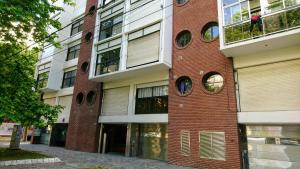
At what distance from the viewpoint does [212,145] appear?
11.9 meters

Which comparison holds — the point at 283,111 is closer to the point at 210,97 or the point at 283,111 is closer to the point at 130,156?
the point at 210,97

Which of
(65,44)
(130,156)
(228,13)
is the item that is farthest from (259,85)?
(65,44)

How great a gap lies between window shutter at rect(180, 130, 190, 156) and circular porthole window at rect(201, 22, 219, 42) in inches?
217

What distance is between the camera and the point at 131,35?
16.6 m

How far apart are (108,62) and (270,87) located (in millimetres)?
11271

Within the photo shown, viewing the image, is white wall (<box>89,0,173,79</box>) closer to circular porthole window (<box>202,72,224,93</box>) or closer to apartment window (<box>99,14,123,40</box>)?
apartment window (<box>99,14,123,40</box>)

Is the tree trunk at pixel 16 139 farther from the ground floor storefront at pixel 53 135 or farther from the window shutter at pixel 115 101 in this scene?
the window shutter at pixel 115 101

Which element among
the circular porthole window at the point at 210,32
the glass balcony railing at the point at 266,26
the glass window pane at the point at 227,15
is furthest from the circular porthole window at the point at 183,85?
the glass window pane at the point at 227,15

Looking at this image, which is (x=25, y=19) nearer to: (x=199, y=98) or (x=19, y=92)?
(x=19, y=92)

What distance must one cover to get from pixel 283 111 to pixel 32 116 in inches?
494

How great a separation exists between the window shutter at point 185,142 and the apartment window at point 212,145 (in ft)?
2.43

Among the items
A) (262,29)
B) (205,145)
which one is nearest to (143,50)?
(205,145)

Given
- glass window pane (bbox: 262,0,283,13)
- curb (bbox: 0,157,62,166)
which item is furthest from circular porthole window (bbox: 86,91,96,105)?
glass window pane (bbox: 262,0,283,13)

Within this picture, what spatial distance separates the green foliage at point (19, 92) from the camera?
466 inches
